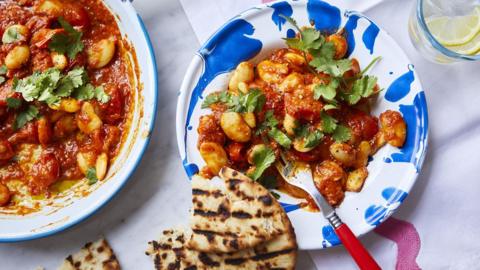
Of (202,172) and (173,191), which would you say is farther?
(173,191)

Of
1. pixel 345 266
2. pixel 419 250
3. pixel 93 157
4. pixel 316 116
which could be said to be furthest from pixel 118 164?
pixel 419 250

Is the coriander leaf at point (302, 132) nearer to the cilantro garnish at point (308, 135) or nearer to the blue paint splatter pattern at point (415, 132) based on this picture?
the cilantro garnish at point (308, 135)

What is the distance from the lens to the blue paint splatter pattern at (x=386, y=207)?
7.32 feet

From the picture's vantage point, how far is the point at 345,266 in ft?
8.09

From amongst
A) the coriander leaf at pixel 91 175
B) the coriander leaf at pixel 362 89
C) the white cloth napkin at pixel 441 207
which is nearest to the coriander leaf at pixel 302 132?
the coriander leaf at pixel 362 89

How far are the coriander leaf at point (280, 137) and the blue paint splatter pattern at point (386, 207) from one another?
0.44 m

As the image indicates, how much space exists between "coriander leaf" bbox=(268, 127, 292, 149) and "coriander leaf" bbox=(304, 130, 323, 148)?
0.25ft

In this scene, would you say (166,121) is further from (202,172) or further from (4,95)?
(4,95)

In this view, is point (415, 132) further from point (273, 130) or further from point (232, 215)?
point (232, 215)

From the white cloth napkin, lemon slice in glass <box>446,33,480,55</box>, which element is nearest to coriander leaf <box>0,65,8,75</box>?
the white cloth napkin

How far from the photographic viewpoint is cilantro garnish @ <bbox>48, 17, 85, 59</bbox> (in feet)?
8.28

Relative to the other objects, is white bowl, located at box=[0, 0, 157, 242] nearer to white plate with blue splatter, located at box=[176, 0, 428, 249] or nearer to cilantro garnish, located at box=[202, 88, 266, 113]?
white plate with blue splatter, located at box=[176, 0, 428, 249]

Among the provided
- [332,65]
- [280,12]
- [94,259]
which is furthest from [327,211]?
[94,259]

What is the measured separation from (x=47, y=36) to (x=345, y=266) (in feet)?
5.73
